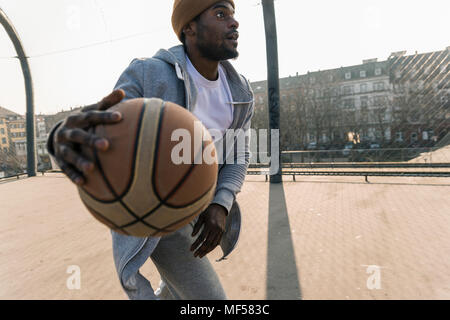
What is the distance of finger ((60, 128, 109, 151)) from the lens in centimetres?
103

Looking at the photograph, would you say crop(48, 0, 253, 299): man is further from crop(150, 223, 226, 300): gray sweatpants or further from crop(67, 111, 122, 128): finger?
crop(67, 111, 122, 128): finger

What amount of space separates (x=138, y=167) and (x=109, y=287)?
274 centimetres

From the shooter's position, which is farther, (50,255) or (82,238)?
(82,238)

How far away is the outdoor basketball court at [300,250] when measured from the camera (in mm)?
3109

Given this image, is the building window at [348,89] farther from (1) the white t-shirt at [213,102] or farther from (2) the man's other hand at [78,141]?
(2) the man's other hand at [78,141]

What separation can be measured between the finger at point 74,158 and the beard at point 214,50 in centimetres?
117

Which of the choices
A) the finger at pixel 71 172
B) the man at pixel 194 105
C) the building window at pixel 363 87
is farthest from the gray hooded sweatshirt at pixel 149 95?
the building window at pixel 363 87

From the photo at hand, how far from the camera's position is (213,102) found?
205 centimetres

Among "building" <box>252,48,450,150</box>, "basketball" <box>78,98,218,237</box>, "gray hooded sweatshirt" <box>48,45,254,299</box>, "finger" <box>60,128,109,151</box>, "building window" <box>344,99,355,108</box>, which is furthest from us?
"building window" <box>344,99,355,108</box>

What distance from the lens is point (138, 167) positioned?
1.17 metres


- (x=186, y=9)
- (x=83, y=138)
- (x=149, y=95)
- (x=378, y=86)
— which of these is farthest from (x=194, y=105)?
(x=378, y=86)

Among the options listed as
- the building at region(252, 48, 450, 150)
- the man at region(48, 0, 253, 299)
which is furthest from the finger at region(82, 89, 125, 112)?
the building at region(252, 48, 450, 150)
